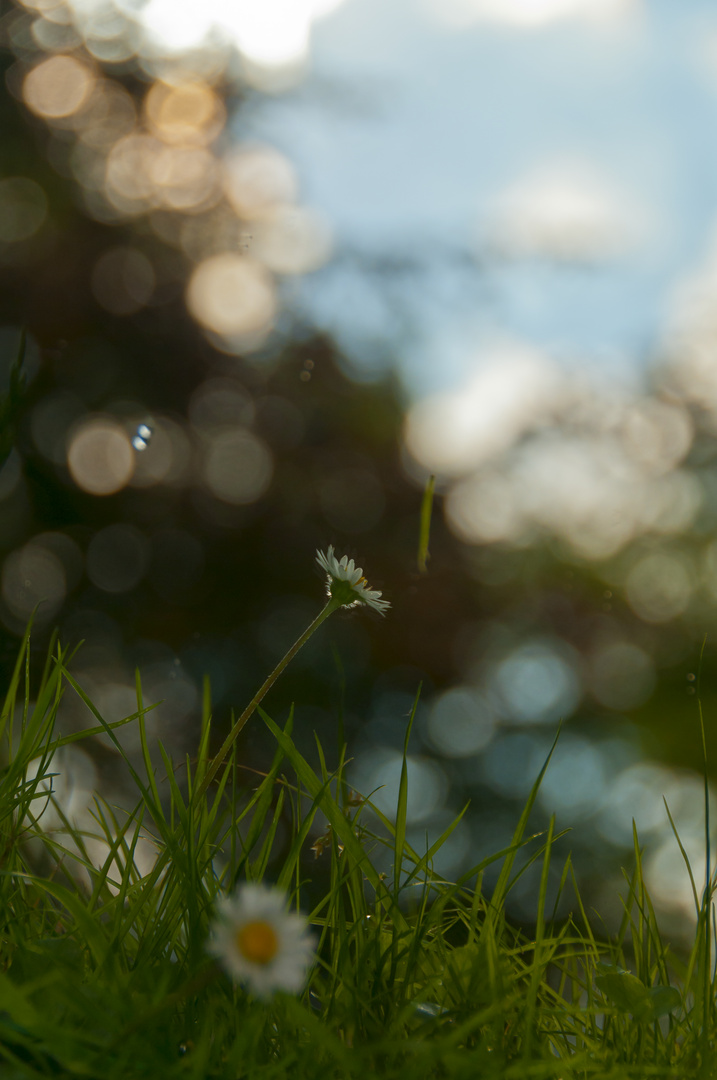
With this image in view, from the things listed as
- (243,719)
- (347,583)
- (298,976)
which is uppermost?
(347,583)

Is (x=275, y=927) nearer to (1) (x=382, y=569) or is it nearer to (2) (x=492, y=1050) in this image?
(2) (x=492, y=1050)

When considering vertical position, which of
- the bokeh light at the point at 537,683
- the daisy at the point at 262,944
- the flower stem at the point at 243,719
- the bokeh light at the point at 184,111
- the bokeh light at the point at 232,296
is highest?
the bokeh light at the point at 184,111

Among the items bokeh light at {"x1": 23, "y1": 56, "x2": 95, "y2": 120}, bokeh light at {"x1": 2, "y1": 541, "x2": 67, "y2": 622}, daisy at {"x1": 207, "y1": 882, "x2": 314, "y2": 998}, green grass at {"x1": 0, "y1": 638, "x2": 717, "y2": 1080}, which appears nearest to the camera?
daisy at {"x1": 207, "y1": 882, "x2": 314, "y2": 998}

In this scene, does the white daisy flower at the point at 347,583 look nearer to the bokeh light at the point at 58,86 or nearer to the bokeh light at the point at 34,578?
the bokeh light at the point at 34,578

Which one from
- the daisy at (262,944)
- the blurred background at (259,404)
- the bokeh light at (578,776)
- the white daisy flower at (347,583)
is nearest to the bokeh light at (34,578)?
the blurred background at (259,404)

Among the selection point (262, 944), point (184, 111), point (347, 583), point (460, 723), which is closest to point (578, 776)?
point (460, 723)

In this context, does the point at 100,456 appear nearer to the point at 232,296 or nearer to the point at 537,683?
the point at 232,296

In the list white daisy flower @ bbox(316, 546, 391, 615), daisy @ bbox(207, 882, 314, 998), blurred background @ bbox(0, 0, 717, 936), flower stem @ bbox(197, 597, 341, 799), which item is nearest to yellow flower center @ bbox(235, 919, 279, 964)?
daisy @ bbox(207, 882, 314, 998)

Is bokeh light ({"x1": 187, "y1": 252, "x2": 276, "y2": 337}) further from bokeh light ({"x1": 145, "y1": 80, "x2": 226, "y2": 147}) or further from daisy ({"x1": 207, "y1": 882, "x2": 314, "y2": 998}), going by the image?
daisy ({"x1": 207, "y1": 882, "x2": 314, "y2": 998})
